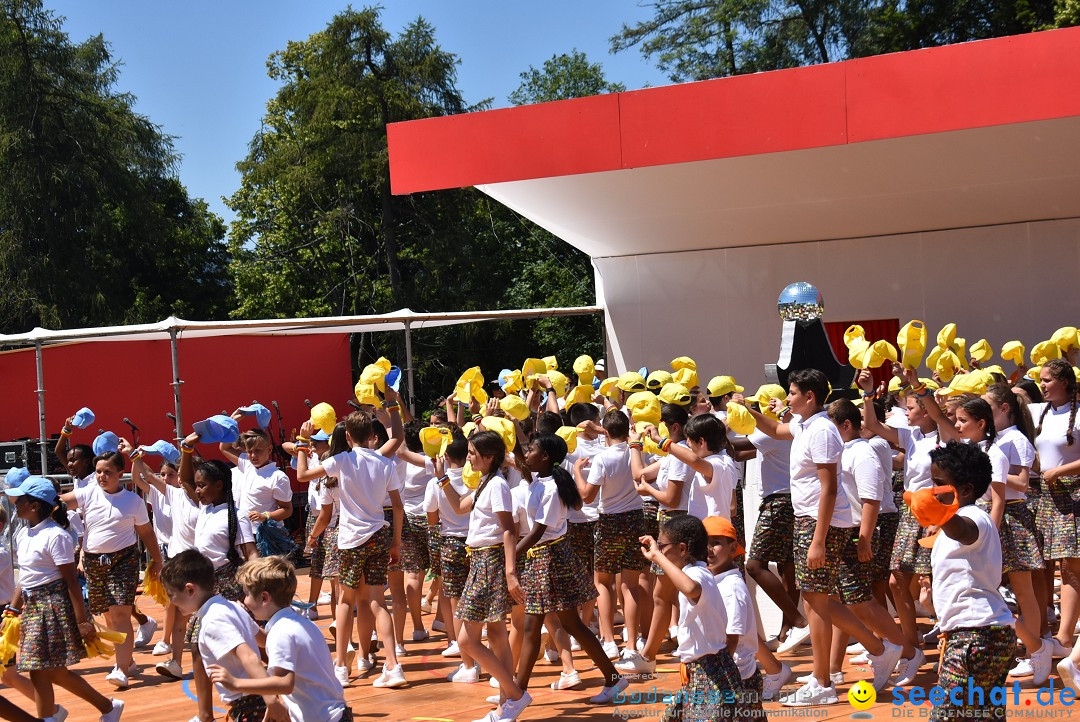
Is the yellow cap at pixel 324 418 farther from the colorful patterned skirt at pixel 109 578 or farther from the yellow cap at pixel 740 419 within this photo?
the yellow cap at pixel 740 419

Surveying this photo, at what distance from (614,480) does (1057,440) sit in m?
2.60

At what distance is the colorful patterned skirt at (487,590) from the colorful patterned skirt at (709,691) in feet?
5.97

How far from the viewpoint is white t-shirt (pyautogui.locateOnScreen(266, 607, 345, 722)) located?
3.95 m

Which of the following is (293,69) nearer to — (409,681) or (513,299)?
(513,299)

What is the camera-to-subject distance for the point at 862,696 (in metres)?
5.59

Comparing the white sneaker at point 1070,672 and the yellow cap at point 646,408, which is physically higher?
the yellow cap at point 646,408

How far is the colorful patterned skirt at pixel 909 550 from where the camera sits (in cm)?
619

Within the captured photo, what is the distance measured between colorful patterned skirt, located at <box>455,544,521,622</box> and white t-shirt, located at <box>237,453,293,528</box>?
1939 mm

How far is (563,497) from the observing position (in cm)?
600

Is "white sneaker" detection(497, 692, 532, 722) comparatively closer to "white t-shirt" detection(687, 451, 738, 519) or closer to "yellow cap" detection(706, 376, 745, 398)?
"white t-shirt" detection(687, 451, 738, 519)

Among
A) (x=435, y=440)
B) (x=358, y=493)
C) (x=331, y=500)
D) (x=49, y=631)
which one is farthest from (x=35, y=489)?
(x=435, y=440)

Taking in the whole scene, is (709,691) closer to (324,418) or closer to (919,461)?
(919,461)

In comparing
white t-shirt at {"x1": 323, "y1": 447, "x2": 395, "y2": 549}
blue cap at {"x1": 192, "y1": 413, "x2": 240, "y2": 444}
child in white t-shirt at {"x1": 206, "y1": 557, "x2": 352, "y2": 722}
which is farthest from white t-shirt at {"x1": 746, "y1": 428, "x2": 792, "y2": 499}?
child in white t-shirt at {"x1": 206, "y1": 557, "x2": 352, "y2": 722}

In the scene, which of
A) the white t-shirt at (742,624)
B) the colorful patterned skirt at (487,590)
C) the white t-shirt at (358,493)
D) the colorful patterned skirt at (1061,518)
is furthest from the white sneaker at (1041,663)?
the white t-shirt at (358,493)
